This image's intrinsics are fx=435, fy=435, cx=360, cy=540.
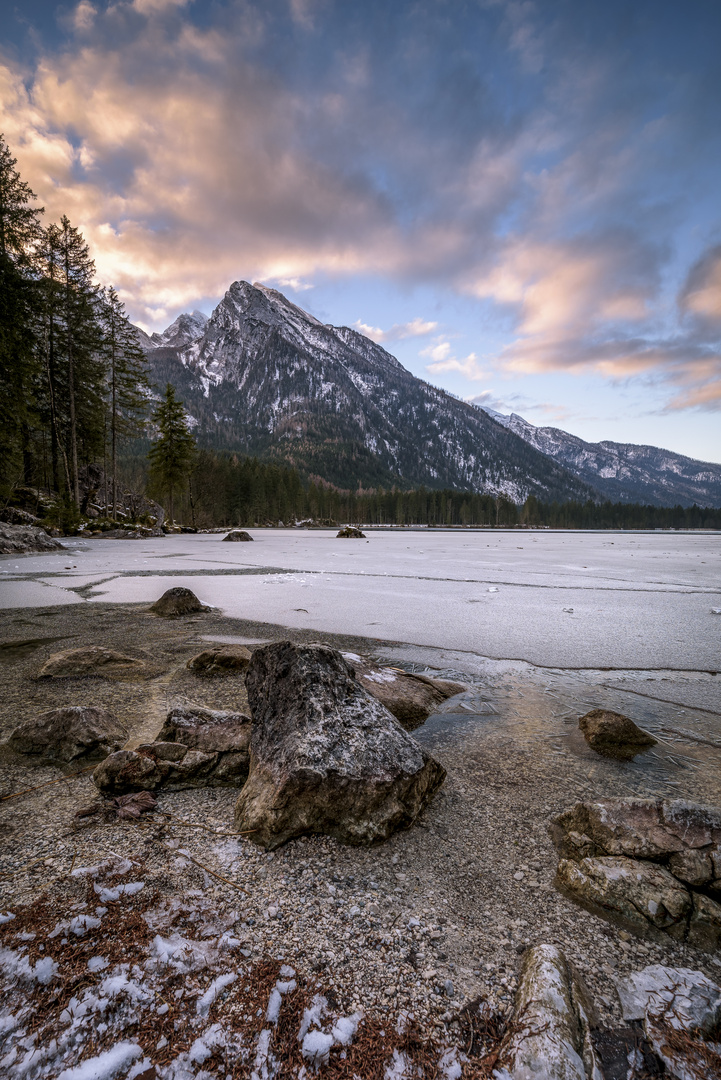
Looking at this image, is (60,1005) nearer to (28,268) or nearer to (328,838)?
(328,838)

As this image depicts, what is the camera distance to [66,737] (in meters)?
2.74

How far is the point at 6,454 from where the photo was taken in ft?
55.5

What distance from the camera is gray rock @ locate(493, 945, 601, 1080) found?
1069mm

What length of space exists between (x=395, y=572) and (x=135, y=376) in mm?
29615

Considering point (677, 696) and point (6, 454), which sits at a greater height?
point (6, 454)

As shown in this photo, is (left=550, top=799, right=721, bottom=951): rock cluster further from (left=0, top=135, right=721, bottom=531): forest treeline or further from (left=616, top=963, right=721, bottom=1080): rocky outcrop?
→ (left=0, top=135, right=721, bottom=531): forest treeline

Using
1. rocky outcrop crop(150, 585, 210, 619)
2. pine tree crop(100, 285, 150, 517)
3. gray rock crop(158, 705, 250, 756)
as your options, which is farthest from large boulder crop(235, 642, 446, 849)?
pine tree crop(100, 285, 150, 517)

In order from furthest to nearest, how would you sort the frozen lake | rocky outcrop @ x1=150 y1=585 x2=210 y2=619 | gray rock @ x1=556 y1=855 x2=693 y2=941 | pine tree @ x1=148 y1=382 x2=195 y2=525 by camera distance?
1. pine tree @ x1=148 y1=382 x2=195 y2=525
2. rocky outcrop @ x1=150 y1=585 x2=210 y2=619
3. the frozen lake
4. gray rock @ x1=556 y1=855 x2=693 y2=941

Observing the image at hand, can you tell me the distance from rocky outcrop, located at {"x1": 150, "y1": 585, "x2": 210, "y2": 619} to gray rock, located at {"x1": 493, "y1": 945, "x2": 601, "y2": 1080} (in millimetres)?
6143

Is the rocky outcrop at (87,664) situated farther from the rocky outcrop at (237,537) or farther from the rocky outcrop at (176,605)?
the rocky outcrop at (237,537)

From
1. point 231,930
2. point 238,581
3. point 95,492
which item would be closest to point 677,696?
point 231,930

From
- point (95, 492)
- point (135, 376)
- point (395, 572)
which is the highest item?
point (135, 376)

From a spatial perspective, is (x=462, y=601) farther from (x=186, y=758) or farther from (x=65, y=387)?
(x=65, y=387)

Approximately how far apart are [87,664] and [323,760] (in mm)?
3174
